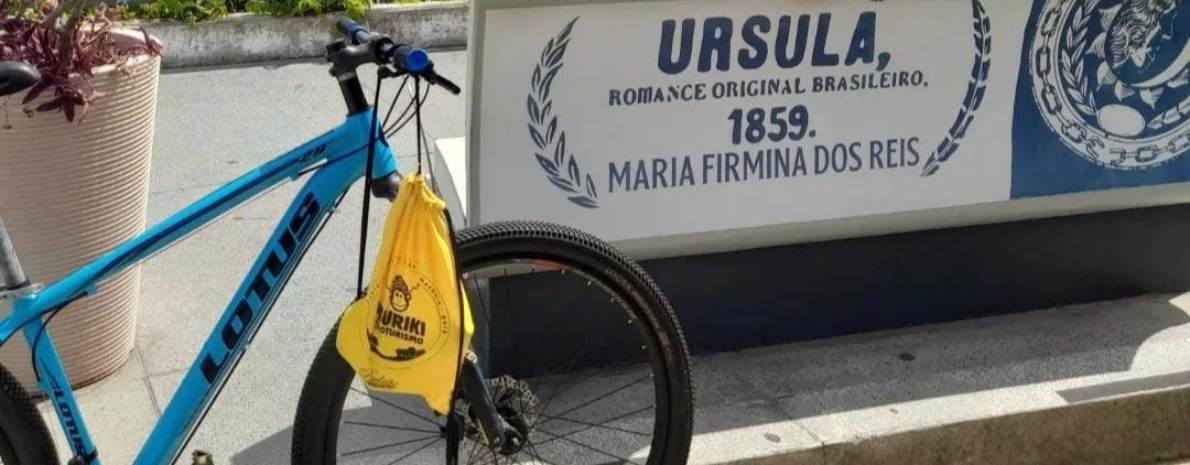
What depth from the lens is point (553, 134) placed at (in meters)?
4.03

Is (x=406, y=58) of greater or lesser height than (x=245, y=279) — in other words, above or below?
above

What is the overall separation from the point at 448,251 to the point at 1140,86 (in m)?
2.72

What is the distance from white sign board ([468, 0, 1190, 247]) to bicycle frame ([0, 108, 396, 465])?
0.91 m

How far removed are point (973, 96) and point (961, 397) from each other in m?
0.93

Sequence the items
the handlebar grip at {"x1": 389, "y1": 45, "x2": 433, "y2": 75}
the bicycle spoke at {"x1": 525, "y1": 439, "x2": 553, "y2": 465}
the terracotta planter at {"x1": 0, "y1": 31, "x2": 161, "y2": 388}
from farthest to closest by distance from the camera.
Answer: the terracotta planter at {"x1": 0, "y1": 31, "x2": 161, "y2": 388} → the bicycle spoke at {"x1": 525, "y1": 439, "x2": 553, "y2": 465} → the handlebar grip at {"x1": 389, "y1": 45, "x2": 433, "y2": 75}

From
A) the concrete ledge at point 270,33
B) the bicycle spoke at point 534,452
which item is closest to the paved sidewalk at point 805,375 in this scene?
the bicycle spoke at point 534,452

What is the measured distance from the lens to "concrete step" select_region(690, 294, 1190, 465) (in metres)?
4.07

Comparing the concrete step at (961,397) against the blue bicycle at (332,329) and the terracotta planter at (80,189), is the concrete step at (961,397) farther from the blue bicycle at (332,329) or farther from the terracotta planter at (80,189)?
the terracotta planter at (80,189)

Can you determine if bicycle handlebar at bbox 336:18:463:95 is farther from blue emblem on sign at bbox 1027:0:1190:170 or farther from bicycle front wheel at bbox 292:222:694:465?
blue emblem on sign at bbox 1027:0:1190:170

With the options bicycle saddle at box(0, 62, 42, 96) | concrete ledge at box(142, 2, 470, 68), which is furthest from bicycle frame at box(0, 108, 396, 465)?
concrete ledge at box(142, 2, 470, 68)

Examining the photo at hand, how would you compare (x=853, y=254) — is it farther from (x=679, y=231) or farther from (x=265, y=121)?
(x=265, y=121)

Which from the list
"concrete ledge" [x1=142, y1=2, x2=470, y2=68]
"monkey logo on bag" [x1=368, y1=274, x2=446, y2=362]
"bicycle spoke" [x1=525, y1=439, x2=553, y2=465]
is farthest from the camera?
"concrete ledge" [x1=142, y1=2, x2=470, y2=68]

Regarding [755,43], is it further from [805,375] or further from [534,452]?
[534,452]

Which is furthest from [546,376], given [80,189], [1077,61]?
[1077,61]
